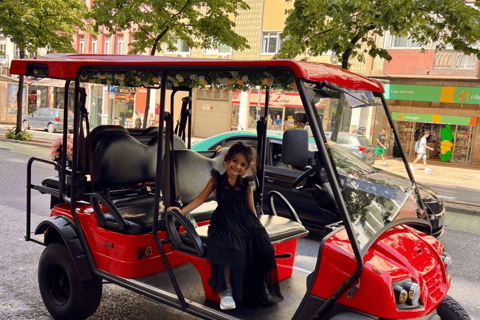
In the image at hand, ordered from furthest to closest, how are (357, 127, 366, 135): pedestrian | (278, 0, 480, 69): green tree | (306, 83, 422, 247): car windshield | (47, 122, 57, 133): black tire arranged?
1. (47, 122, 57, 133): black tire
2. (278, 0, 480, 69): green tree
3. (357, 127, 366, 135): pedestrian
4. (306, 83, 422, 247): car windshield

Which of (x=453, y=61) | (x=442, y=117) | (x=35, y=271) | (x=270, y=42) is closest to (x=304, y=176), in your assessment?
(x=35, y=271)

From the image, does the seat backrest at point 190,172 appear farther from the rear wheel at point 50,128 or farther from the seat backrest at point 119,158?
the rear wheel at point 50,128

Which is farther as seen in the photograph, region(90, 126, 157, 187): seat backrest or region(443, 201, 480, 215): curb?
region(443, 201, 480, 215): curb

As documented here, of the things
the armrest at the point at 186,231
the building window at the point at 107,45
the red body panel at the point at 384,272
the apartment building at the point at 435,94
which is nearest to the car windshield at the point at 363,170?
the red body panel at the point at 384,272

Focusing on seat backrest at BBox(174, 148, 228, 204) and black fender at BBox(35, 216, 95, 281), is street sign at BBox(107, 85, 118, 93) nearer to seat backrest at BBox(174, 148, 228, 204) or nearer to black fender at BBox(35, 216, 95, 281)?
seat backrest at BBox(174, 148, 228, 204)

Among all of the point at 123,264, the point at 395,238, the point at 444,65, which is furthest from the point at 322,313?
the point at 444,65

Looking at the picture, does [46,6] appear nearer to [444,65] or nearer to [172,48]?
[172,48]

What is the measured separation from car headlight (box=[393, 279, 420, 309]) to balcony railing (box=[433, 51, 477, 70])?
823 inches

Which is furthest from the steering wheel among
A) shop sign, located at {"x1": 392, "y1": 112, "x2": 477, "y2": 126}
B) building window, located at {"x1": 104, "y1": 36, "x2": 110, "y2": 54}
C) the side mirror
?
building window, located at {"x1": 104, "y1": 36, "x2": 110, "y2": 54}

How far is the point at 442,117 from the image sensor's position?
2244 centimetres

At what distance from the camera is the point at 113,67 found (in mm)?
3590

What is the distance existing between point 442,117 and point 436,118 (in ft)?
0.89

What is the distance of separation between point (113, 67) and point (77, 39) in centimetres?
3618

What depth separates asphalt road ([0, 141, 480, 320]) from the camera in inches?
166
